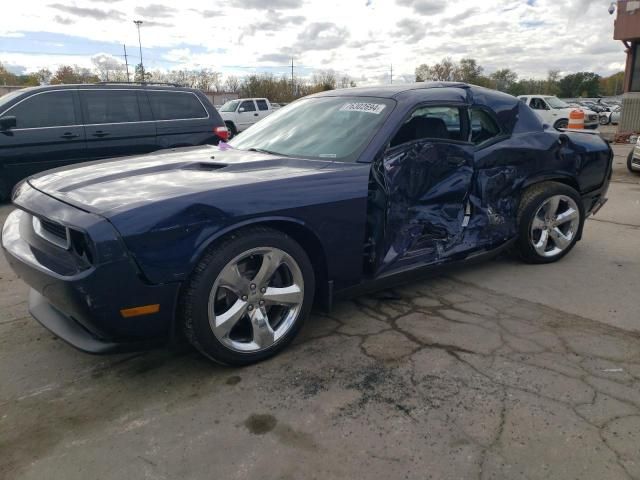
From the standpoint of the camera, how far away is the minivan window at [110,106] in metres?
7.35

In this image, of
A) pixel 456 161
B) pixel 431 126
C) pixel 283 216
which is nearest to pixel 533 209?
pixel 456 161

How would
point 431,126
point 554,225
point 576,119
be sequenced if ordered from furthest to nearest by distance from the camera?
point 576,119 → point 554,225 → point 431,126

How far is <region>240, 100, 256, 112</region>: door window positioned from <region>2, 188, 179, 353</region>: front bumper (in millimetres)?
17991

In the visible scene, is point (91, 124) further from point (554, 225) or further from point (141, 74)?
point (141, 74)

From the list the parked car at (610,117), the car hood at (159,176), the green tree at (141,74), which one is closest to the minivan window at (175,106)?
the car hood at (159,176)

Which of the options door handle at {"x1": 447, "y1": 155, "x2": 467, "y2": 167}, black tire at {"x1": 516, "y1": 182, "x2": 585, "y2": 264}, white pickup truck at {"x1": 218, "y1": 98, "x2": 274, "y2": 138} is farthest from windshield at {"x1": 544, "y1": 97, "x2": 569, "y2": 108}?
door handle at {"x1": 447, "y1": 155, "x2": 467, "y2": 167}

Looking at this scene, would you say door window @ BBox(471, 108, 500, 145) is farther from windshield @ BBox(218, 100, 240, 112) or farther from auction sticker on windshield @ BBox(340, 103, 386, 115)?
windshield @ BBox(218, 100, 240, 112)

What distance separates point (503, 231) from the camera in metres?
4.17

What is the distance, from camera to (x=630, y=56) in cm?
1970

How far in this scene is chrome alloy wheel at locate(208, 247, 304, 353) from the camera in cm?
266

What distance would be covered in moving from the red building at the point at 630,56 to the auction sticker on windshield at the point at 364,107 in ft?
65.6

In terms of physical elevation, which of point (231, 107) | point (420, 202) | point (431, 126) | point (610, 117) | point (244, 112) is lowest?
point (420, 202)

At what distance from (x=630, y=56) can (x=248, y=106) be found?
1529 cm

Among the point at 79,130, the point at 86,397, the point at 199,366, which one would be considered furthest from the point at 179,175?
the point at 79,130
